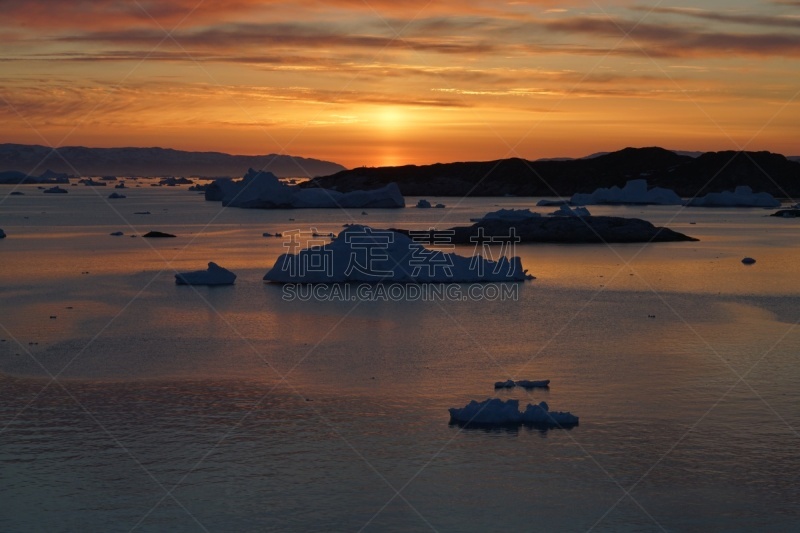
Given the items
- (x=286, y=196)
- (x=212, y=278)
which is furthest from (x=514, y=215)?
(x=286, y=196)

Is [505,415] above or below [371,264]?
below

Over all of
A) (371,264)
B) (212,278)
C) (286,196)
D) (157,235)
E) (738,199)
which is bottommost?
(157,235)

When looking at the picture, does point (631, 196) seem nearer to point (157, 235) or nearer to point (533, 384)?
point (157, 235)

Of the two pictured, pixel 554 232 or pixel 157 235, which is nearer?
pixel 554 232

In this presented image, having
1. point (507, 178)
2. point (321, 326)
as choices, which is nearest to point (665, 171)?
point (507, 178)

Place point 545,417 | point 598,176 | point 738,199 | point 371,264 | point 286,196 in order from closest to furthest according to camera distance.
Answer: point 545,417 < point 371,264 < point 286,196 < point 738,199 < point 598,176

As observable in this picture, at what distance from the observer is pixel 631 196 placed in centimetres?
7506

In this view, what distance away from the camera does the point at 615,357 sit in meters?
14.4

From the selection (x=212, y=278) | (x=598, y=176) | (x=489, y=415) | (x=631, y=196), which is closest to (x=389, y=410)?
(x=489, y=415)

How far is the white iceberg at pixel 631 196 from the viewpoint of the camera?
74.9 m

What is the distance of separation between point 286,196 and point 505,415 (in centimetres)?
5803

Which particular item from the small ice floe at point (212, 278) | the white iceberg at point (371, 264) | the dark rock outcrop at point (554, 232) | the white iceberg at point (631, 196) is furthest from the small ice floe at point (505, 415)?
the white iceberg at point (631, 196)

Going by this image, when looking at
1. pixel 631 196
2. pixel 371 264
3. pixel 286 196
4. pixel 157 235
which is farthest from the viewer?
pixel 631 196

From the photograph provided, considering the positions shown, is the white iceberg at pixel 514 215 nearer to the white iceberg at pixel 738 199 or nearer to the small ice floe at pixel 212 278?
the small ice floe at pixel 212 278
